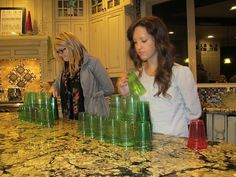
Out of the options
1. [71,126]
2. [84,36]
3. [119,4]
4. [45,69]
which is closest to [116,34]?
[119,4]

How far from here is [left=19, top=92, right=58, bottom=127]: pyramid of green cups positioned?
169cm

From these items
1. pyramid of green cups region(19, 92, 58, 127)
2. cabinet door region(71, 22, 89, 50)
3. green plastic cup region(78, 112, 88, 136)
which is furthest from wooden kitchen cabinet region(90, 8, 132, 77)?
green plastic cup region(78, 112, 88, 136)

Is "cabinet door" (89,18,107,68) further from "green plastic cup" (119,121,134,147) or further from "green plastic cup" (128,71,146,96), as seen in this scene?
"green plastic cup" (119,121,134,147)

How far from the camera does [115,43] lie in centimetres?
412

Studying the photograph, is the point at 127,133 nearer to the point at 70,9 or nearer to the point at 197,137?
the point at 197,137

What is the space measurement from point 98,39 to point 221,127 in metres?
2.30

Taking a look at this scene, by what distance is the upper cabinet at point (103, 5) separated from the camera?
155 inches

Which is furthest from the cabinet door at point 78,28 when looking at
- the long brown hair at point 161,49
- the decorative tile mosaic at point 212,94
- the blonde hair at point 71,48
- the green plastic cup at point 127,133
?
the green plastic cup at point 127,133

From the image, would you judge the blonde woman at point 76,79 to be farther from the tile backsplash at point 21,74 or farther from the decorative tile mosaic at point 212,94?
the tile backsplash at point 21,74

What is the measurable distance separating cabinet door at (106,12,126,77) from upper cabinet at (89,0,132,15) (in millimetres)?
110

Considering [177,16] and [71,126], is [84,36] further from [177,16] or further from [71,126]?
[71,126]

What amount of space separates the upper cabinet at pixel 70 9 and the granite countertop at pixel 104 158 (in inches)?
141

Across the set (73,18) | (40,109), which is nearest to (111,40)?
(73,18)

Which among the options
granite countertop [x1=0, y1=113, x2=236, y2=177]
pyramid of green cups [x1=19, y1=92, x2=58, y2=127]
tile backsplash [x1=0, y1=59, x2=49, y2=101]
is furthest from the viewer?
tile backsplash [x1=0, y1=59, x2=49, y2=101]
